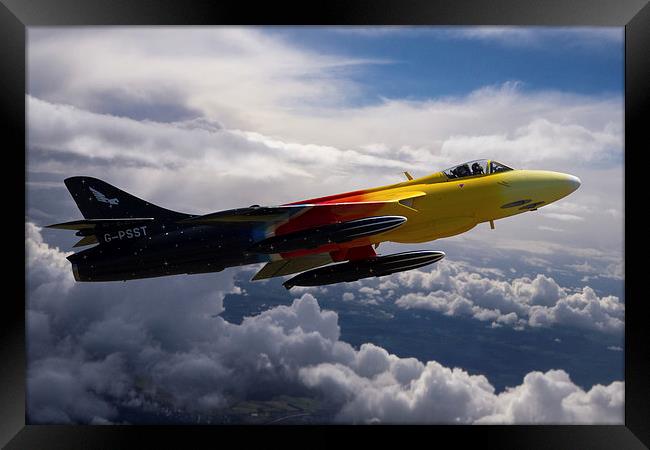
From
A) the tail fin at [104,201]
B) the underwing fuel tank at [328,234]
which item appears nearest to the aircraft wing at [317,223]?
the underwing fuel tank at [328,234]

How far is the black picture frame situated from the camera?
23.5 feet

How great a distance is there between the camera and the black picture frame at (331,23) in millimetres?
7164

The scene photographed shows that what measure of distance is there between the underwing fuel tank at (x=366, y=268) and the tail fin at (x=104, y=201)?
189 cm

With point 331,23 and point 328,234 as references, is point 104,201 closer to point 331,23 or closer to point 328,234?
point 328,234

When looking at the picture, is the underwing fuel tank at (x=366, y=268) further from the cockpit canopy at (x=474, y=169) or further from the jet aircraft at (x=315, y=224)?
the cockpit canopy at (x=474, y=169)

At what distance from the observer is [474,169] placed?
735 centimetres

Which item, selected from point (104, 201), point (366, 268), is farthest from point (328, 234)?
point (104, 201)

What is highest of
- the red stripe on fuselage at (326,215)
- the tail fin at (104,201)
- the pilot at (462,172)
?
the pilot at (462,172)

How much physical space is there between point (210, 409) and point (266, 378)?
816 mm

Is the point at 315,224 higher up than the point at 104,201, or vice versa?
the point at 104,201

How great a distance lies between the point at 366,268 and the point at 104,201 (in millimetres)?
3176

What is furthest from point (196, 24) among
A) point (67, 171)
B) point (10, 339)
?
point (10, 339)

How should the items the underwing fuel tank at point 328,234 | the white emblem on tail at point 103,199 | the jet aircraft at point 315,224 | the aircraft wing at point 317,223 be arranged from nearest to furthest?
the underwing fuel tank at point 328,234, the aircraft wing at point 317,223, the jet aircraft at point 315,224, the white emblem on tail at point 103,199

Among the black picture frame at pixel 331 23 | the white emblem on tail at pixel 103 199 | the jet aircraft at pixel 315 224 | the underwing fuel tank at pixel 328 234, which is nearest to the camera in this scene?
the underwing fuel tank at pixel 328 234
